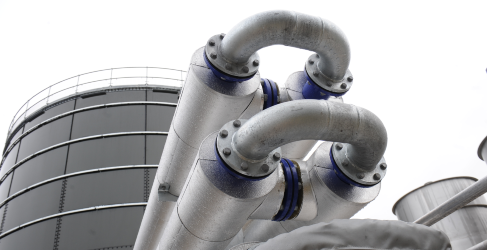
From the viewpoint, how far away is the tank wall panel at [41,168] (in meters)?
6.73

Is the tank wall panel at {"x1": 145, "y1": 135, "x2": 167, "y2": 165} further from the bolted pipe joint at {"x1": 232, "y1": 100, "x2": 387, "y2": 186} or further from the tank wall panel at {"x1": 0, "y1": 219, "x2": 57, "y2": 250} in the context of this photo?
the bolted pipe joint at {"x1": 232, "y1": 100, "x2": 387, "y2": 186}

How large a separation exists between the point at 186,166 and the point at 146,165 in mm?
3932

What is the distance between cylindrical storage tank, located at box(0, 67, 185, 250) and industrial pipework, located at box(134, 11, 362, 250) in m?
3.71

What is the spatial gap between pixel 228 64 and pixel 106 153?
16.3 ft

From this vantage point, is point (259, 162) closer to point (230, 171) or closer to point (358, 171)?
point (230, 171)

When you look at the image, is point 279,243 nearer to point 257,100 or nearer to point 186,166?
point 257,100

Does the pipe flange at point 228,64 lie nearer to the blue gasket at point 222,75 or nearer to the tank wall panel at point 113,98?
the blue gasket at point 222,75

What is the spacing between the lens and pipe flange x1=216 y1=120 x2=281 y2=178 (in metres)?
1.97

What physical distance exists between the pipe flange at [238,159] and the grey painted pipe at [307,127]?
4 centimetres

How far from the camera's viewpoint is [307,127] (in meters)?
1.84

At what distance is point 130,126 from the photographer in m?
7.15

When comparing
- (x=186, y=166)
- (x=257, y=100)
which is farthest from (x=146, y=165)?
(x=257, y=100)

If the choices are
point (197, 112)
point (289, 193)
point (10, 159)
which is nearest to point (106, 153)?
point (10, 159)

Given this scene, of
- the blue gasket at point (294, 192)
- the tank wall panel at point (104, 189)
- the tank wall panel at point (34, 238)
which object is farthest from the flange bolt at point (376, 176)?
the tank wall panel at point (34, 238)
